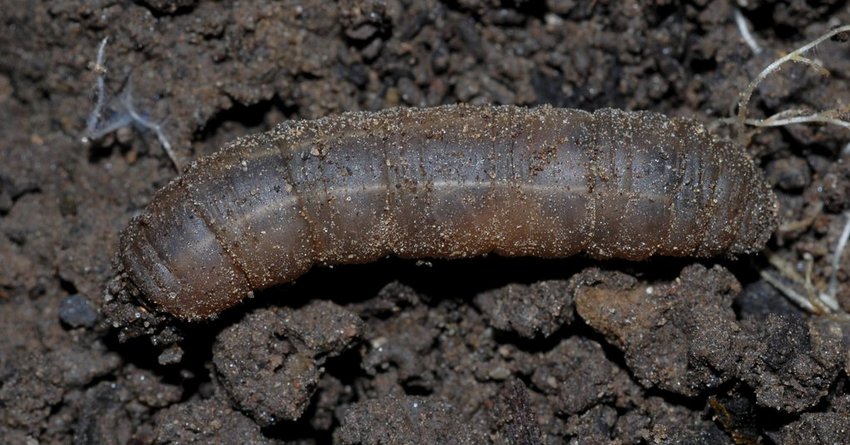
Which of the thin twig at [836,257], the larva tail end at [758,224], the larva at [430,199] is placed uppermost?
the larva at [430,199]

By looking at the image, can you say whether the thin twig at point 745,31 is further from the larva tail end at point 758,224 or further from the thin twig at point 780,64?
the larva tail end at point 758,224

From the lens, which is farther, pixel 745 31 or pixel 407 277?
pixel 745 31

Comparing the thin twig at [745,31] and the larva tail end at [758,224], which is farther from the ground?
the thin twig at [745,31]

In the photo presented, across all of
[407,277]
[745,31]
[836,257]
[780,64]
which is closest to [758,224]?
[836,257]

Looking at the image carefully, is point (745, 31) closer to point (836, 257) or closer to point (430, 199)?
point (836, 257)

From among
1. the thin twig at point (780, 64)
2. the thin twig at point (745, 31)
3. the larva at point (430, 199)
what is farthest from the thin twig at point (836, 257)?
the thin twig at point (745, 31)

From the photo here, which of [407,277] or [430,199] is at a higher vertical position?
[430,199]

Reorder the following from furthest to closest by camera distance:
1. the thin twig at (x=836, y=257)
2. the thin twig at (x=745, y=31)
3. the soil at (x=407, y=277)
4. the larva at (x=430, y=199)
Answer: the thin twig at (x=745, y=31), the thin twig at (x=836, y=257), the soil at (x=407, y=277), the larva at (x=430, y=199)
